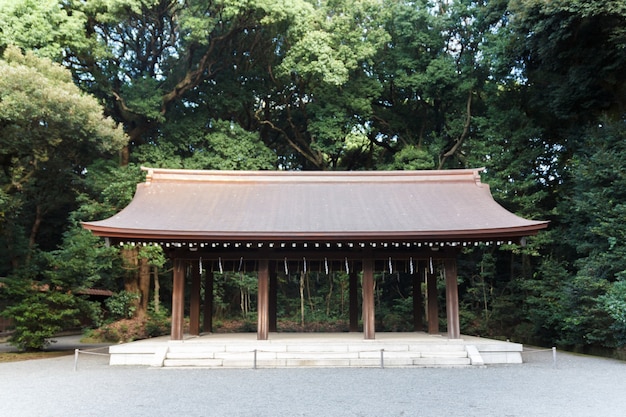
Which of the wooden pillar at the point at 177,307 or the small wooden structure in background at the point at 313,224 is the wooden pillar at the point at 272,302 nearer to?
the small wooden structure in background at the point at 313,224

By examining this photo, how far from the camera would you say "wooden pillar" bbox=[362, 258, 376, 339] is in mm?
10422

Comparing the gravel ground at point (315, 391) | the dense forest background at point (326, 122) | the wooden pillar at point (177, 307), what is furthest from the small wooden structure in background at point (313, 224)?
the dense forest background at point (326, 122)

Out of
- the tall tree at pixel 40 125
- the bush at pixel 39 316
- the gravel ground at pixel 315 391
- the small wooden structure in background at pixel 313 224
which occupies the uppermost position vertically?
the tall tree at pixel 40 125

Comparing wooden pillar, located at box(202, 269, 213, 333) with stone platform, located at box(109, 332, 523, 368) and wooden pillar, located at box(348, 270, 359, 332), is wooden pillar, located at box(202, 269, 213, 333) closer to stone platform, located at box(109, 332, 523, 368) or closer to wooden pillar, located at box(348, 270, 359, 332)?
stone platform, located at box(109, 332, 523, 368)

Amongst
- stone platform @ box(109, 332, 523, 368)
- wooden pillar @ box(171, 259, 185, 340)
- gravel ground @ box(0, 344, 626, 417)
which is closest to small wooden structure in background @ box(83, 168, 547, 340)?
wooden pillar @ box(171, 259, 185, 340)

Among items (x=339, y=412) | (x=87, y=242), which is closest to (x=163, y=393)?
(x=339, y=412)

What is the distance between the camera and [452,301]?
10.4m

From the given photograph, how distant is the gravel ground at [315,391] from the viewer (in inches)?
223

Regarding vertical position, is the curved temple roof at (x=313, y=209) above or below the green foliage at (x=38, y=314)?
above

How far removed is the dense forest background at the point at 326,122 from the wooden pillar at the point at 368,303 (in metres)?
5.07

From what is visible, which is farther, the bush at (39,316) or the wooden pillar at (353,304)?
the wooden pillar at (353,304)

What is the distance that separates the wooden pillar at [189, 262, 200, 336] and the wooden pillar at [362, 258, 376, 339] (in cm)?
422

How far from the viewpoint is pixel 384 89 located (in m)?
20.3

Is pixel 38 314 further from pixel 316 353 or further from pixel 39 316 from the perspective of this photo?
pixel 316 353
